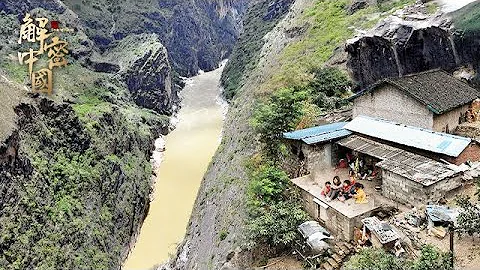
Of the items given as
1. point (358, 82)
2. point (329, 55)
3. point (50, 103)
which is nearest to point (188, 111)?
point (50, 103)

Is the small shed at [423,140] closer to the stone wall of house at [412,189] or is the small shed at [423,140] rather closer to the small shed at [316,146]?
the small shed at [316,146]

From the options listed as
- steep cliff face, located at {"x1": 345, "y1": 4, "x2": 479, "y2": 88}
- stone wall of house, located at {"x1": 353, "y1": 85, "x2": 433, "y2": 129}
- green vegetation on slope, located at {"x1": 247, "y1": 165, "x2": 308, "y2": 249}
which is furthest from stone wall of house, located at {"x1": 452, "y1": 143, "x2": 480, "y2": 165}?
steep cliff face, located at {"x1": 345, "y1": 4, "x2": 479, "y2": 88}

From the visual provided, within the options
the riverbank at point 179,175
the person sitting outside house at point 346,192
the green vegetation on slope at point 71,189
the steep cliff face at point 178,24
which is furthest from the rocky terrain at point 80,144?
the person sitting outside house at point 346,192

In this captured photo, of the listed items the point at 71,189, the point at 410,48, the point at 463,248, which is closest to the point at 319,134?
the point at 463,248

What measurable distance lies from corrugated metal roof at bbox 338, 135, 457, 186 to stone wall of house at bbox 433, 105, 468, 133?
2380mm

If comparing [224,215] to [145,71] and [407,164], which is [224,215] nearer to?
[407,164]

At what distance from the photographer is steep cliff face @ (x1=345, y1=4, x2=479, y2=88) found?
25.0 metres

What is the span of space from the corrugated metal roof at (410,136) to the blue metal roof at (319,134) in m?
0.51

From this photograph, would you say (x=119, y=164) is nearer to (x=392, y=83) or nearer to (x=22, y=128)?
(x=22, y=128)

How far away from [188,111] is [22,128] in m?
50.6

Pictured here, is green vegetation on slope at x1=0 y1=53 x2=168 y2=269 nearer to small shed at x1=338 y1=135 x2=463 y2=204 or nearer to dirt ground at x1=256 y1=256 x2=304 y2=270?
dirt ground at x1=256 y1=256 x2=304 y2=270

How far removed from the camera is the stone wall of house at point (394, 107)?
2064 cm

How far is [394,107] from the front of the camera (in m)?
21.8

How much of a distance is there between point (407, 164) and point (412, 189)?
1.32 metres
